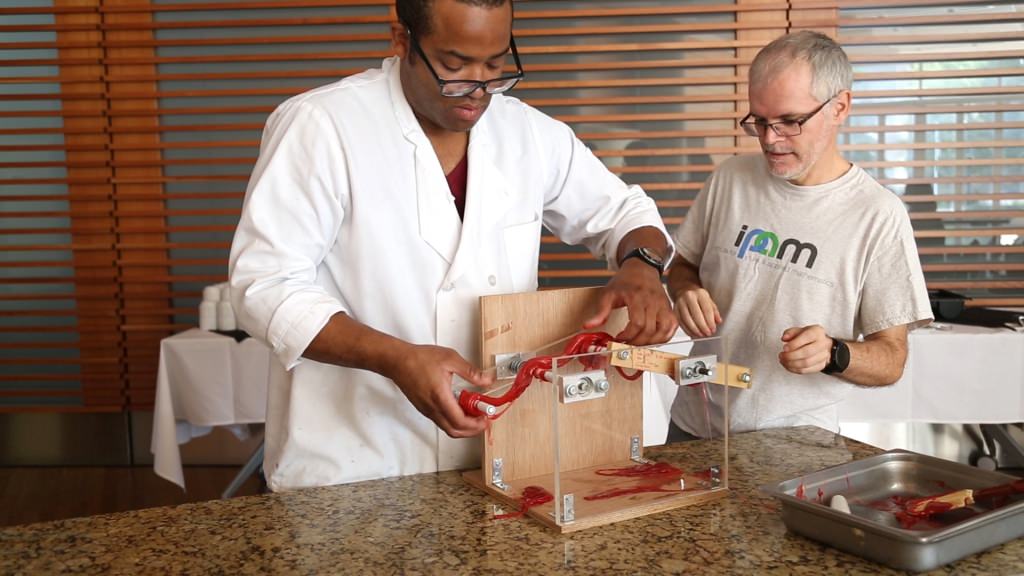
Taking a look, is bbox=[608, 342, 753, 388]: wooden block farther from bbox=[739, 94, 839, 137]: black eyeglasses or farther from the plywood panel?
bbox=[739, 94, 839, 137]: black eyeglasses

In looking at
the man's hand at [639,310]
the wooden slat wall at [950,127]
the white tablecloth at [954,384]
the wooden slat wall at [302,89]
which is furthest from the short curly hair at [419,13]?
the wooden slat wall at [950,127]

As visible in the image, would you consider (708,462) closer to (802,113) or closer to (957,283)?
(802,113)

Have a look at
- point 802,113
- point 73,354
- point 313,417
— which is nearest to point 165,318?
point 73,354

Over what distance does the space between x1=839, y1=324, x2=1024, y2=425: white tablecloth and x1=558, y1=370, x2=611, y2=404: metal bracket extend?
245 centimetres

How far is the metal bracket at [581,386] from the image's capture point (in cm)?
131

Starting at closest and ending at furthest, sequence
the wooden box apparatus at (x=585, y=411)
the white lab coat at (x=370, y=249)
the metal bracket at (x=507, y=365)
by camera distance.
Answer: the wooden box apparatus at (x=585, y=411) < the metal bracket at (x=507, y=365) < the white lab coat at (x=370, y=249)

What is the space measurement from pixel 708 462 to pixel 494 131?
2.42 ft

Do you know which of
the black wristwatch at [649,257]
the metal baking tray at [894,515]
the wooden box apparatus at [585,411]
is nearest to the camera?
the metal baking tray at [894,515]

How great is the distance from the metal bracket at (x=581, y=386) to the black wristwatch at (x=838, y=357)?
0.60m

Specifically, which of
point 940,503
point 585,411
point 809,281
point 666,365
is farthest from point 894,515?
point 809,281

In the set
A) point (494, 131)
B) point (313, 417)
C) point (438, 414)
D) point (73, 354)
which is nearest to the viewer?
point (438, 414)

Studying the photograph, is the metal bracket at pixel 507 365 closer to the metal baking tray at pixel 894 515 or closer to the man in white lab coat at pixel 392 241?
the man in white lab coat at pixel 392 241

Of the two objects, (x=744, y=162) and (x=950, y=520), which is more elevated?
(x=744, y=162)

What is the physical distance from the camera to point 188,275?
14.9 feet
